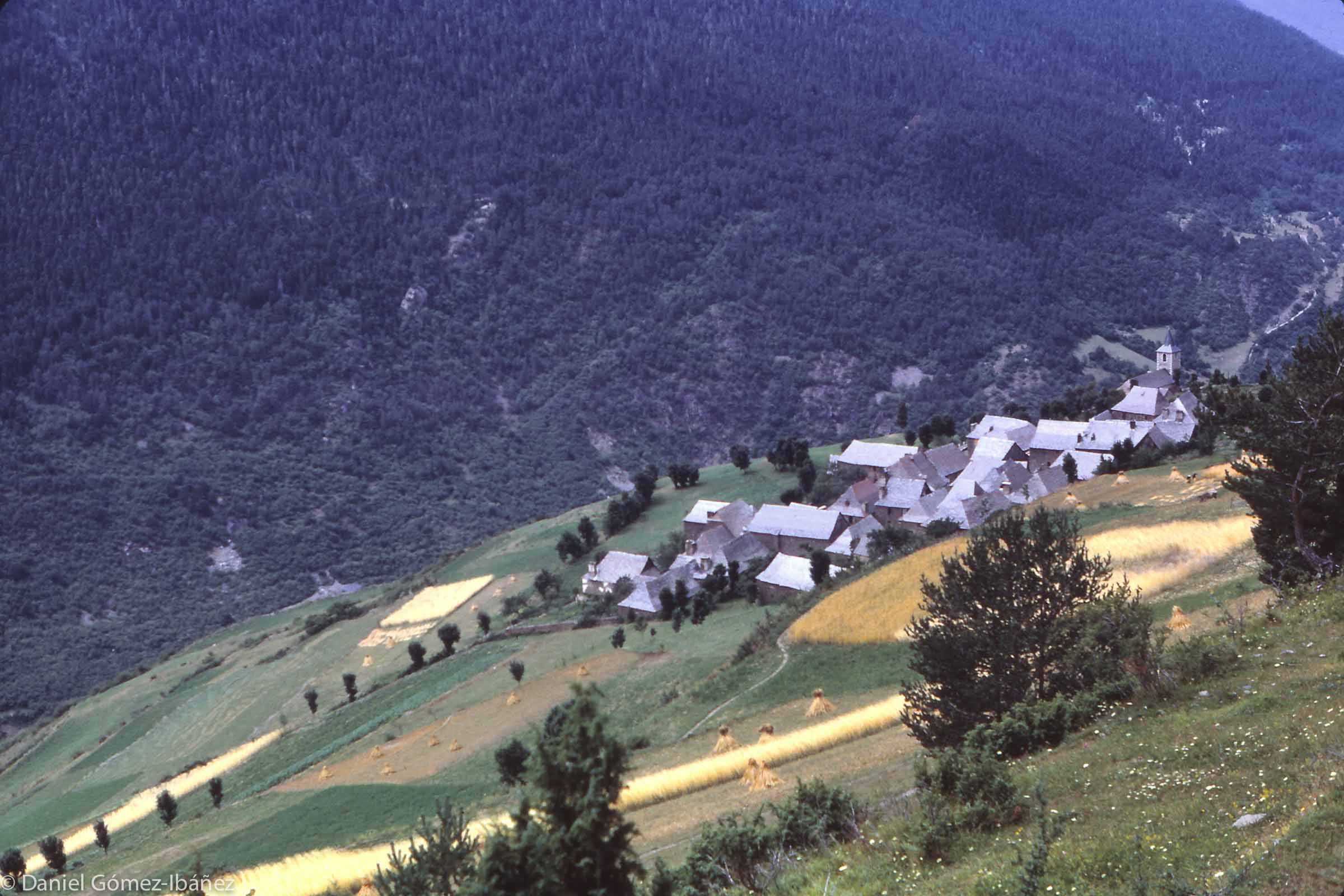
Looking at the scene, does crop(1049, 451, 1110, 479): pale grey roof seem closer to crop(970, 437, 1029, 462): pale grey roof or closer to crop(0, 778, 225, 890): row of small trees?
crop(970, 437, 1029, 462): pale grey roof

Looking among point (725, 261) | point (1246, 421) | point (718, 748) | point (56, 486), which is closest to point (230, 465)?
point (56, 486)

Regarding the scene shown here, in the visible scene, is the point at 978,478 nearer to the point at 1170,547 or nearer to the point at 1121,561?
the point at 1170,547

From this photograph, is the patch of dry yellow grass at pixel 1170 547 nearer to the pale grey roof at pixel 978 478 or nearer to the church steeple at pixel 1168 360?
the pale grey roof at pixel 978 478

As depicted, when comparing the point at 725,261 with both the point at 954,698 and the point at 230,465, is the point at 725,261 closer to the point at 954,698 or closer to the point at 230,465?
the point at 230,465

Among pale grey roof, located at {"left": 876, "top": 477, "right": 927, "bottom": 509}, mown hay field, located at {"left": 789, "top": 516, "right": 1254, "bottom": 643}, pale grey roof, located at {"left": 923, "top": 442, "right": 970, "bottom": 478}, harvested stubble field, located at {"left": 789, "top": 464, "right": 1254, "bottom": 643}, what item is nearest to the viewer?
mown hay field, located at {"left": 789, "top": 516, "right": 1254, "bottom": 643}

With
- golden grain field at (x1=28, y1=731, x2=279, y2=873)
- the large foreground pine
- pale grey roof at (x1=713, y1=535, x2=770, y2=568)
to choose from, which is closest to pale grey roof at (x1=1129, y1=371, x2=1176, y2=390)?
pale grey roof at (x1=713, y1=535, x2=770, y2=568)
